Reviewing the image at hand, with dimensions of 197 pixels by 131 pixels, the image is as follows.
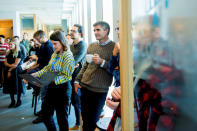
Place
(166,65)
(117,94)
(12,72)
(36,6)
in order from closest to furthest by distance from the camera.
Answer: (166,65) → (117,94) → (12,72) → (36,6)

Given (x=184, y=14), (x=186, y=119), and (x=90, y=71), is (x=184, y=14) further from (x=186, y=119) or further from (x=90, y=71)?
(x=90, y=71)

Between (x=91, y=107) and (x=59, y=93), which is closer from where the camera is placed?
(x=91, y=107)

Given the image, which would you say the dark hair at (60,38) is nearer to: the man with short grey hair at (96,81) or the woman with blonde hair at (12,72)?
the man with short grey hair at (96,81)

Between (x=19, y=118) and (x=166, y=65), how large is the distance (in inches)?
144

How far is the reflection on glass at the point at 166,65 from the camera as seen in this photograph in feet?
1.55

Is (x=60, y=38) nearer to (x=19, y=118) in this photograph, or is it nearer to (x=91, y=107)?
(x=91, y=107)

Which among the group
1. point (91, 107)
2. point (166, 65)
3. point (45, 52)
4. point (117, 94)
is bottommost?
point (91, 107)

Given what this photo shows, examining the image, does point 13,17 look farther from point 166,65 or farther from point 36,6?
point 166,65

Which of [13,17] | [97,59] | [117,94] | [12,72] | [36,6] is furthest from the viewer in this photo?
[13,17]

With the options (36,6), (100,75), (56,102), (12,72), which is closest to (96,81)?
(100,75)

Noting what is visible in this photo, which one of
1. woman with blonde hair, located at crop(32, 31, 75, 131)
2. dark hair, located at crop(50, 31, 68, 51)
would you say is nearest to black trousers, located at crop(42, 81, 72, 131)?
woman with blonde hair, located at crop(32, 31, 75, 131)

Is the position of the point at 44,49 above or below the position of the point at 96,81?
above

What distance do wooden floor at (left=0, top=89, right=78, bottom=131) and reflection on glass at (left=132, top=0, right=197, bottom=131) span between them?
9.13 ft

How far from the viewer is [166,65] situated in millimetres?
560
